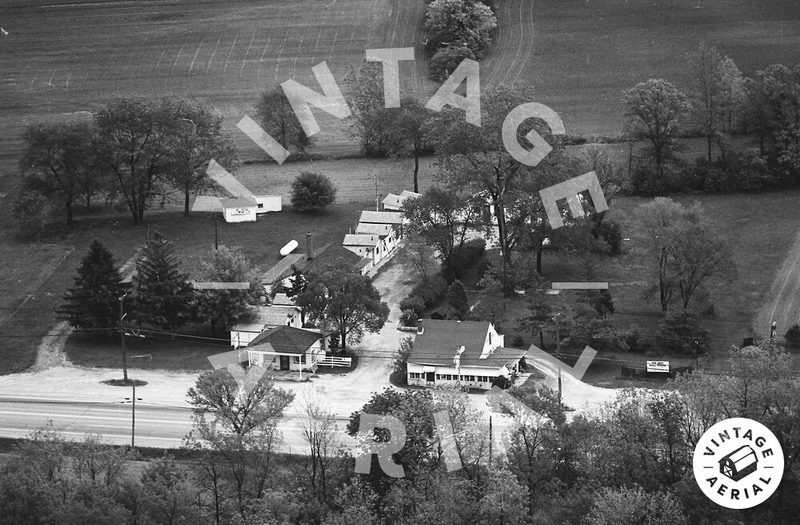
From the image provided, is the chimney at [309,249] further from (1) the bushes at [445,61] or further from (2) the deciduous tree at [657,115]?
(1) the bushes at [445,61]

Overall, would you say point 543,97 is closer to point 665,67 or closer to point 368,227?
point 665,67

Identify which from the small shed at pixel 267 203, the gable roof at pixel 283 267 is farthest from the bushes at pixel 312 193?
the gable roof at pixel 283 267

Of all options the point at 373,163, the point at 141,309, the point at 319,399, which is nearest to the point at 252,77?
the point at 373,163

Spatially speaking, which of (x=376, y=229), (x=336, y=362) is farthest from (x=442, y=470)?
(x=376, y=229)

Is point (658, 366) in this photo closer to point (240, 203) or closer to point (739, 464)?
point (739, 464)

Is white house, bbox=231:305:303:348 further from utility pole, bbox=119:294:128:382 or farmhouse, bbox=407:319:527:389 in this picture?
farmhouse, bbox=407:319:527:389

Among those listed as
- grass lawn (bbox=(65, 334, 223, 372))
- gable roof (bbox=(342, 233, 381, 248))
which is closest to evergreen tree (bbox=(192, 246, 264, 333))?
grass lawn (bbox=(65, 334, 223, 372))
